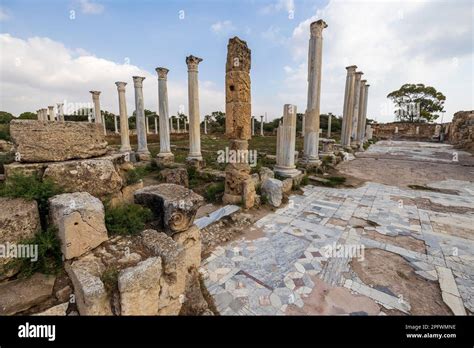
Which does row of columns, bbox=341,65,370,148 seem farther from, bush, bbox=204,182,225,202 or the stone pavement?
bush, bbox=204,182,225,202

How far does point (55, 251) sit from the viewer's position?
2.33m

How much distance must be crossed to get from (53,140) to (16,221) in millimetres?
1127

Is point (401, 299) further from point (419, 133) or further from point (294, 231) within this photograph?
point (419, 133)

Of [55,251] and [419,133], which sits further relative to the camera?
[419,133]

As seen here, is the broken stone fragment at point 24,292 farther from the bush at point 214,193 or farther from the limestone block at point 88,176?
the bush at point 214,193

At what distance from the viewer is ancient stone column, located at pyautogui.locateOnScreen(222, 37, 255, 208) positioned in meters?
5.66

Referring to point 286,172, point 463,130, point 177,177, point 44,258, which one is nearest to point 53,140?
point 44,258

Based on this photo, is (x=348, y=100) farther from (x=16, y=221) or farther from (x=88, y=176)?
(x=16, y=221)

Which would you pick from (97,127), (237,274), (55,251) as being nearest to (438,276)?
(237,274)

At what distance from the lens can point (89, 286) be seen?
1880 mm

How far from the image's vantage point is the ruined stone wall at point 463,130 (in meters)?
19.6

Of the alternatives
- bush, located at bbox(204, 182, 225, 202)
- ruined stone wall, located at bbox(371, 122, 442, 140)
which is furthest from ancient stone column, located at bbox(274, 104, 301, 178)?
ruined stone wall, located at bbox(371, 122, 442, 140)
